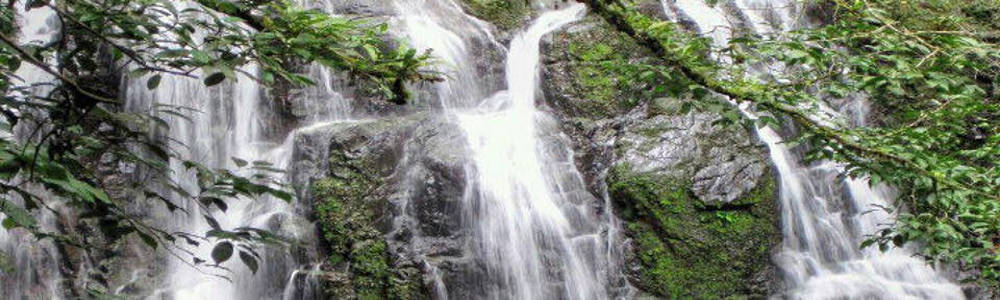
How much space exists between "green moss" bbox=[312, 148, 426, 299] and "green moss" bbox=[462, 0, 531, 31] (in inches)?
119

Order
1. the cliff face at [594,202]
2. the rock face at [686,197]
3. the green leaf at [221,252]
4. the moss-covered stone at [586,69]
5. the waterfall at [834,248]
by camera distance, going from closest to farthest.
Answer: the green leaf at [221,252] → the cliff face at [594,202] → the rock face at [686,197] → the waterfall at [834,248] → the moss-covered stone at [586,69]

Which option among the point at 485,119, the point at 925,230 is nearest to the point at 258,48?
the point at 925,230

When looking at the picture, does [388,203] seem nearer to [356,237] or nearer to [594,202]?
[356,237]

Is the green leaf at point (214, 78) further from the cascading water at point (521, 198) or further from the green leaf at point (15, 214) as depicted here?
the cascading water at point (521, 198)

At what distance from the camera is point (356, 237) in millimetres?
5871

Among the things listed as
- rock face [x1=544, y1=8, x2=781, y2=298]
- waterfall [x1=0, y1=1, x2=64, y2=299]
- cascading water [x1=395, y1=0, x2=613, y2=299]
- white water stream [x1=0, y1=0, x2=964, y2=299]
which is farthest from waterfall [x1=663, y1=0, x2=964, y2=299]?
waterfall [x1=0, y1=1, x2=64, y2=299]

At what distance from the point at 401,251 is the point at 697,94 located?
3.66 metres

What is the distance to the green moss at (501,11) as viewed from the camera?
8523mm

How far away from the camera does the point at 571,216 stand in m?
6.25

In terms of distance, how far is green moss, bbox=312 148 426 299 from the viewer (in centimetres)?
567

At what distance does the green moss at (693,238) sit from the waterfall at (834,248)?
33 cm

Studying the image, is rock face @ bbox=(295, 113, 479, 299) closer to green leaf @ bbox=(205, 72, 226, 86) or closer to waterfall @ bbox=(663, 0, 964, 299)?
waterfall @ bbox=(663, 0, 964, 299)

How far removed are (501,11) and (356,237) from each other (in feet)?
12.5

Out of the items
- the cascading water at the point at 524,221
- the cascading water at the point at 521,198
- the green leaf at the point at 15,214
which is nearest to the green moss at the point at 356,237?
the cascading water at the point at 521,198
